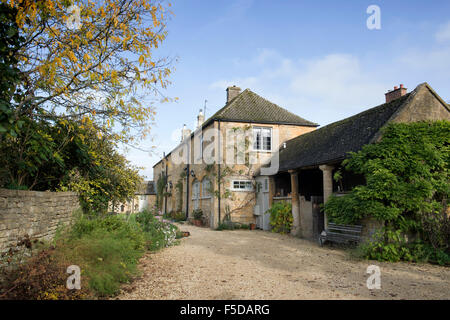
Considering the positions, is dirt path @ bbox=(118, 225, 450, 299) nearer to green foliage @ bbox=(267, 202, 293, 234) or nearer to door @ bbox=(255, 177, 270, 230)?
green foliage @ bbox=(267, 202, 293, 234)

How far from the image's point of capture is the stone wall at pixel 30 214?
5.05 metres

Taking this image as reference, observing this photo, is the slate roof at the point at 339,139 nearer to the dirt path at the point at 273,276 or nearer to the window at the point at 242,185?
the window at the point at 242,185

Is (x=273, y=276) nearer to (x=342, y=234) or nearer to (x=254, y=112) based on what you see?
(x=342, y=234)

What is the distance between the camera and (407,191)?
8.70 metres

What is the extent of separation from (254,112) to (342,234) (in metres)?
10.5

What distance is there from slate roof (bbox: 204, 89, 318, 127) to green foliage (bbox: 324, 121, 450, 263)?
9281 mm

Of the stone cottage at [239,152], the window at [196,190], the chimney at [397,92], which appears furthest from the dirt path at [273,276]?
the window at [196,190]

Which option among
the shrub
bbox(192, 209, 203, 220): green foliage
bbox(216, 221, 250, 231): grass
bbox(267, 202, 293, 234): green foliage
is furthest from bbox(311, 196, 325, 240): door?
the shrub

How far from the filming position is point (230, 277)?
6488 millimetres

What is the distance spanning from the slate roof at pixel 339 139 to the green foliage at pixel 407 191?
975 mm

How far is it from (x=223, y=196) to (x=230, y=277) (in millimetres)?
10819

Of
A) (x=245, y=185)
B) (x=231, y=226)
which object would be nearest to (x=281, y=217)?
(x=231, y=226)
